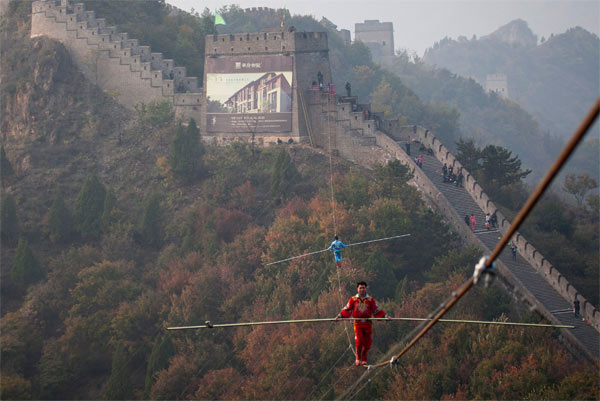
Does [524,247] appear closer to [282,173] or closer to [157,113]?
[282,173]

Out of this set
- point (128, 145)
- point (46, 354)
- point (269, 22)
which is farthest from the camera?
point (269, 22)

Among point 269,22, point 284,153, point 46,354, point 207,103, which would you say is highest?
point 269,22

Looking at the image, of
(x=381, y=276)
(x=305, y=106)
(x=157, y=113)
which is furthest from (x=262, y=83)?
(x=381, y=276)

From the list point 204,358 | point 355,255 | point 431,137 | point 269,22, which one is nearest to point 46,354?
point 204,358

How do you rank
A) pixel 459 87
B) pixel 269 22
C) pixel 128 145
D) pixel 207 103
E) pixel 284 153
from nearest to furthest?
pixel 284 153
pixel 207 103
pixel 128 145
pixel 269 22
pixel 459 87

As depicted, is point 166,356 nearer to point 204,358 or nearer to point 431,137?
point 204,358
